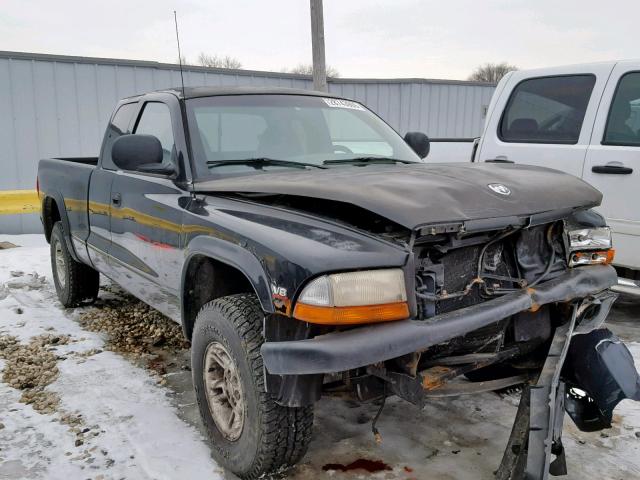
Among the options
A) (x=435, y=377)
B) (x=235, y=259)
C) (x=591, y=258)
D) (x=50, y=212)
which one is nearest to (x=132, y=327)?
(x=50, y=212)

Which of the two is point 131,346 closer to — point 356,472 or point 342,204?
point 356,472

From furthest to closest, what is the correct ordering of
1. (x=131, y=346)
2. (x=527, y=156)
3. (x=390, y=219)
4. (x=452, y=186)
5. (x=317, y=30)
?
1. (x=317, y=30)
2. (x=527, y=156)
3. (x=131, y=346)
4. (x=452, y=186)
5. (x=390, y=219)

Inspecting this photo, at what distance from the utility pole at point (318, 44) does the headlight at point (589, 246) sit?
6.70 m

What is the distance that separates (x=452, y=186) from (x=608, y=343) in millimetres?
1014

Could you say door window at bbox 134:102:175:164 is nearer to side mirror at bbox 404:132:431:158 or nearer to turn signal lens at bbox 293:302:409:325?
turn signal lens at bbox 293:302:409:325

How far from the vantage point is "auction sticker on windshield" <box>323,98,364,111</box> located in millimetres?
3836

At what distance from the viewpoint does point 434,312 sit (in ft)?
7.09

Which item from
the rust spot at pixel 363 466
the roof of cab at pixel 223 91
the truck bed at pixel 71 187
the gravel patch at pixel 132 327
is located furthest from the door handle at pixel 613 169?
the truck bed at pixel 71 187

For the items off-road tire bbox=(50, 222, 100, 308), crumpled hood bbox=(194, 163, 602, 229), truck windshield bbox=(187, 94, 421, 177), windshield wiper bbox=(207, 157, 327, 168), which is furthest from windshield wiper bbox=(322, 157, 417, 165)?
off-road tire bbox=(50, 222, 100, 308)

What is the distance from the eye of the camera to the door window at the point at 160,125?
10.8ft

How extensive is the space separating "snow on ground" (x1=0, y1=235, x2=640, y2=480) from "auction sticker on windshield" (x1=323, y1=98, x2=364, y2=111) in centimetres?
197

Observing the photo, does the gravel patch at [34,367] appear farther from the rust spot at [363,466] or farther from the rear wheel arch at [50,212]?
the rust spot at [363,466]

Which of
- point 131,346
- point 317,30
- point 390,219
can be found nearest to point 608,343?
point 390,219

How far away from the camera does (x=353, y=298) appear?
1.97 meters
